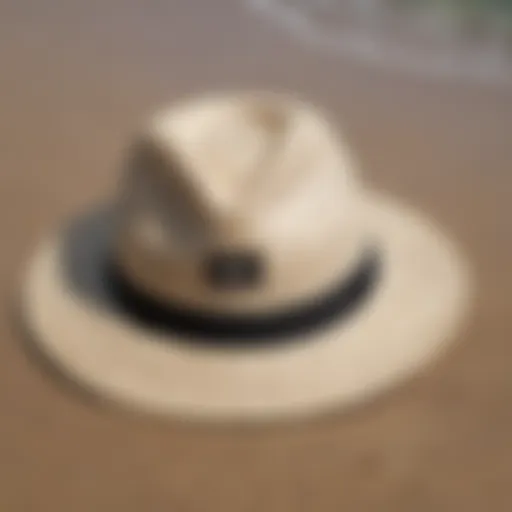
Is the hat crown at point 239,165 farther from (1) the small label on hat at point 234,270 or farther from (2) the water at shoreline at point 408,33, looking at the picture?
(2) the water at shoreline at point 408,33

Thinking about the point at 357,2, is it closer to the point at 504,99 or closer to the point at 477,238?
the point at 504,99

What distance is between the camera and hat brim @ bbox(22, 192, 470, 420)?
2.08ft

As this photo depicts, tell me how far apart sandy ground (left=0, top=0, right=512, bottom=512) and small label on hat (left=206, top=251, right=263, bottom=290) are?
0.10 metres

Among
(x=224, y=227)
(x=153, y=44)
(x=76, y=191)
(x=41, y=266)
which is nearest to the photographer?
(x=224, y=227)

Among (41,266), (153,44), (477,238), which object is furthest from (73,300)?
(153,44)

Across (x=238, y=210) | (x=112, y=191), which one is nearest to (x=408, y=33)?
(x=112, y=191)

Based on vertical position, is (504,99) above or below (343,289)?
above

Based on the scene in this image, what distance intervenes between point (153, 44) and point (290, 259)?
0.53m

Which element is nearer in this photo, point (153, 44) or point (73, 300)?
point (73, 300)

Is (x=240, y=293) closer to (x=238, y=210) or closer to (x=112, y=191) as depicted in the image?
(x=238, y=210)

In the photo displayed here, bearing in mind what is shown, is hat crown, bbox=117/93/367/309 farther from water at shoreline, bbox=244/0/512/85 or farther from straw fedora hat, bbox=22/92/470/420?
Result: water at shoreline, bbox=244/0/512/85

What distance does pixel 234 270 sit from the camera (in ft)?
2.16

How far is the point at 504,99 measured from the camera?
38.3 inches

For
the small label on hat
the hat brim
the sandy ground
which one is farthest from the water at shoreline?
the small label on hat
